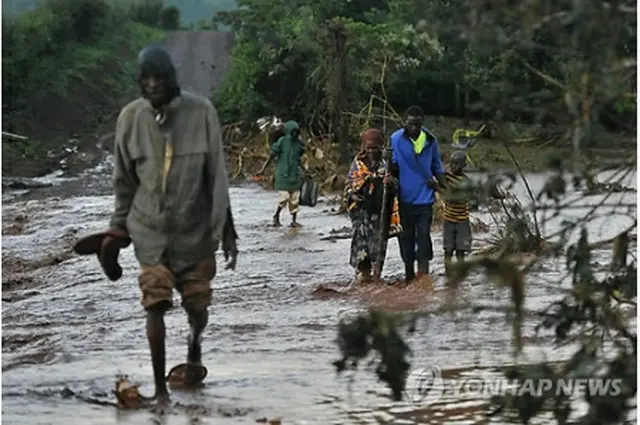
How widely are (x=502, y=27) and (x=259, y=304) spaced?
6.93m

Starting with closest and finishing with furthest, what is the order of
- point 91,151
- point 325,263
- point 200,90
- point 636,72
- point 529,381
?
point 636,72 < point 529,381 < point 325,263 < point 91,151 < point 200,90

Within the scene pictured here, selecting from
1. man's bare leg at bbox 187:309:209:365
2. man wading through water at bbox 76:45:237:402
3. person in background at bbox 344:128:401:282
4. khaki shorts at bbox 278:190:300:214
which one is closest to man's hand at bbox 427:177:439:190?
person in background at bbox 344:128:401:282

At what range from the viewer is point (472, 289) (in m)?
11.8

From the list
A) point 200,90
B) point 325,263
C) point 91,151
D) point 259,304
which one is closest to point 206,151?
point 259,304

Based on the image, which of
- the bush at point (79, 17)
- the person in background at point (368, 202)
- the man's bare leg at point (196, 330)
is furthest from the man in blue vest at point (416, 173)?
the bush at point (79, 17)

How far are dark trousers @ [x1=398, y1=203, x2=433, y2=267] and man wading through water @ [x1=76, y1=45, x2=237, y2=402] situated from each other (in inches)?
184

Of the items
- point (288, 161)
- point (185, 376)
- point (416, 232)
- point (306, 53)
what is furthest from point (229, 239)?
point (306, 53)

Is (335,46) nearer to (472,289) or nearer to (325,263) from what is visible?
(325,263)

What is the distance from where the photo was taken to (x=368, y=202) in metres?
12.4

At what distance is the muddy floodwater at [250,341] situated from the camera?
7.52 m

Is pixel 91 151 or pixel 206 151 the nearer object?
pixel 206 151

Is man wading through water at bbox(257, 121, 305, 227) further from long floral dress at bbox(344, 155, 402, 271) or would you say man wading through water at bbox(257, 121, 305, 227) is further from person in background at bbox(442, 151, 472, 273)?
A: person in background at bbox(442, 151, 472, 273)

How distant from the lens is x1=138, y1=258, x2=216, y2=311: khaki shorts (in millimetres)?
7461

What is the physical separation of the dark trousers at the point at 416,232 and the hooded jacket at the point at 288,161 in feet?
23.3
